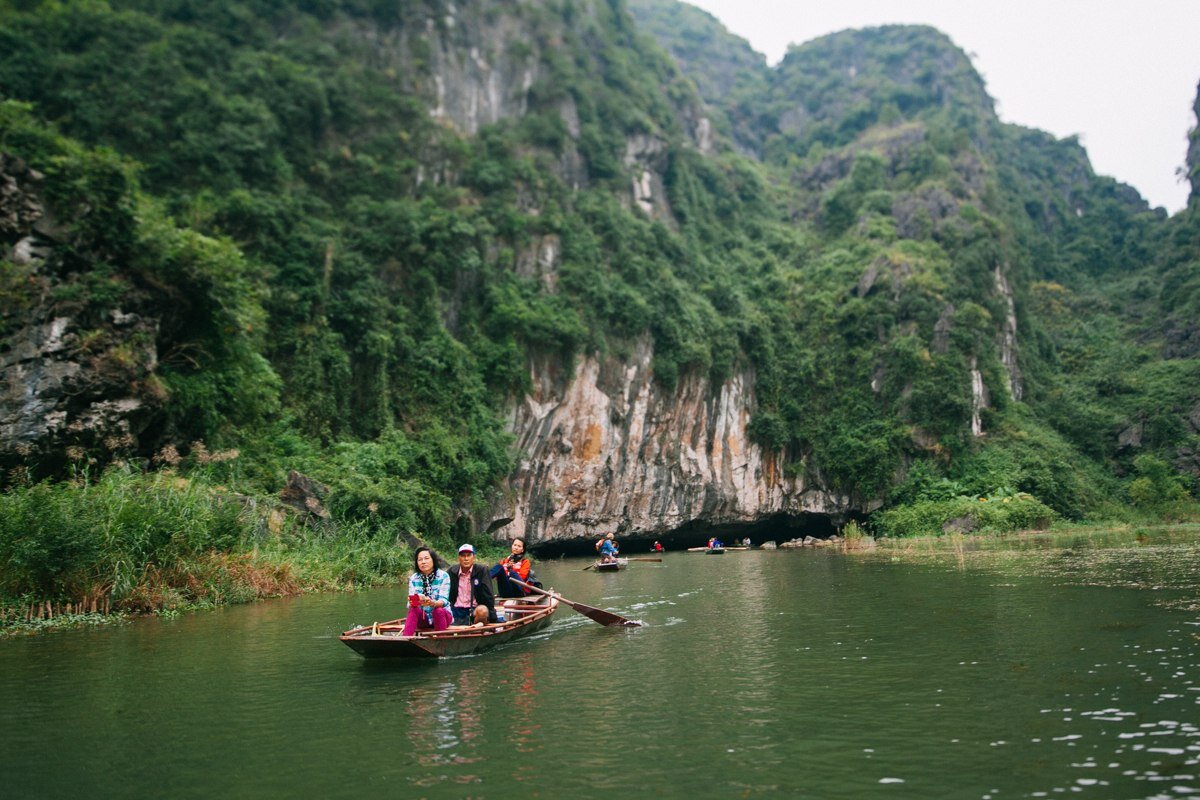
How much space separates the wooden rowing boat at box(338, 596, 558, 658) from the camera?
8109 mm

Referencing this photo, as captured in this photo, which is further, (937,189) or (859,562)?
(937,189)

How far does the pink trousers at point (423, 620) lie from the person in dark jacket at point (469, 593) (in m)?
0.47

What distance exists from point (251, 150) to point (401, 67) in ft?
38.3

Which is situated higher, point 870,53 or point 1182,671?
point 870,53

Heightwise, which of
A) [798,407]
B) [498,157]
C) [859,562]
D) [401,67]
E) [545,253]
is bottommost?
[859,562]

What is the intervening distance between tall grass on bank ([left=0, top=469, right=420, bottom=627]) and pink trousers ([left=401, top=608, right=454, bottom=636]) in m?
5.92

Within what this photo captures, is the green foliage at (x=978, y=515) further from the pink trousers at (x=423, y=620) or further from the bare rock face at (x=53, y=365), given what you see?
the bare rock face at (x=53, y=365)

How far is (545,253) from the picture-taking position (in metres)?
34.7

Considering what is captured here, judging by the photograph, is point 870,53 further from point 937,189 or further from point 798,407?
point 798,407

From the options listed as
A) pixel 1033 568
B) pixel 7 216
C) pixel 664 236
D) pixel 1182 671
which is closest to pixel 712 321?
pixel 664 236

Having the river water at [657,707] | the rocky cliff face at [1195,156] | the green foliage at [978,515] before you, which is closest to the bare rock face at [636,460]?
the green foliage at [978,515]

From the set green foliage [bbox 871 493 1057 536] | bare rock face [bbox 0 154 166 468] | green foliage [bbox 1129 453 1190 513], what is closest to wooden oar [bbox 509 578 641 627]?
bare rock face [bbox 0 154 166 468]

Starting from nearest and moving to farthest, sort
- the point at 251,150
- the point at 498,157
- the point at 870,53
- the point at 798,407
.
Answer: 1. the point at 251,150
2. the point at 498,157
3. the point at 798,407
4. the point at 870,53

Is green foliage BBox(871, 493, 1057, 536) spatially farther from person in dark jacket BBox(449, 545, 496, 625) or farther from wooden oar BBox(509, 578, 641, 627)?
person in dark jacket BBox(449, 545, 496, 625)
